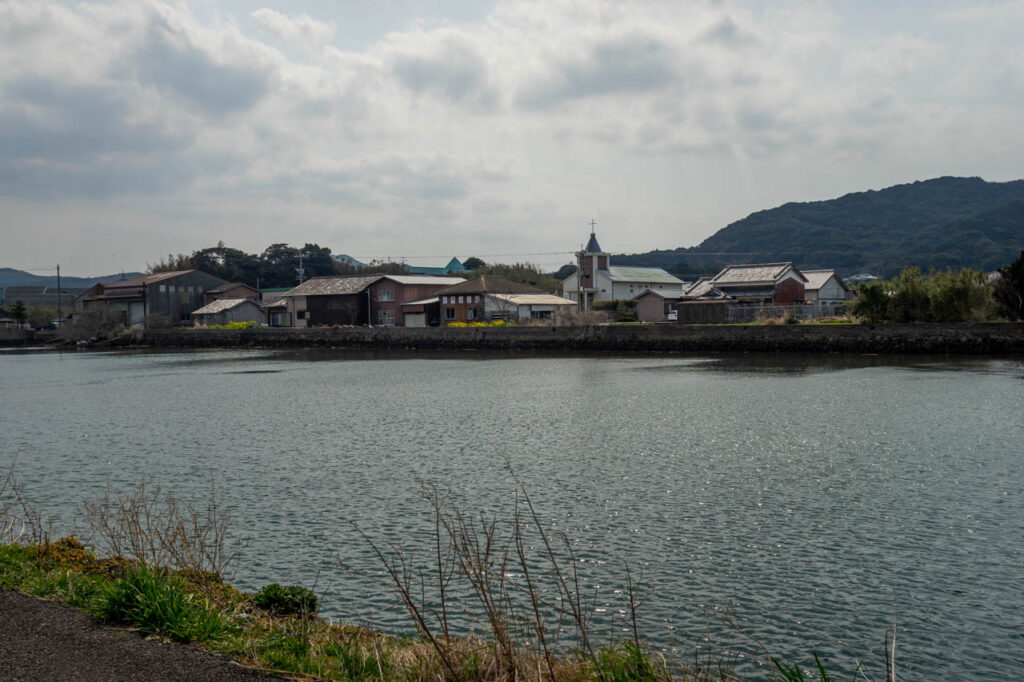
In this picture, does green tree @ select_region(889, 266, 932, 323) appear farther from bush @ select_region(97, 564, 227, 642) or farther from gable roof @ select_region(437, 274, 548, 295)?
bush @ select_region(97, 564, 227, 642)

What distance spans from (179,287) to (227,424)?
66702 millimetres

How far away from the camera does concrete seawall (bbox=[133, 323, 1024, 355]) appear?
37156 millimetres

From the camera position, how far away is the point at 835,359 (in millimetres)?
37000

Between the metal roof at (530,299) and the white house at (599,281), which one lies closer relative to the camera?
the metal roof at (530,299)

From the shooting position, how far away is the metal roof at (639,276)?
247 feet

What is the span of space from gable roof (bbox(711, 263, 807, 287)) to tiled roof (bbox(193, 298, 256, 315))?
1844 inches

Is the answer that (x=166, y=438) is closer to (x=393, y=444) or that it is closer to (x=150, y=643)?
(x=393, y=444)

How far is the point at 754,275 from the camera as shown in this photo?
60.8m

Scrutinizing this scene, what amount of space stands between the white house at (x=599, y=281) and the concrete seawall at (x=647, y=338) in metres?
20.0

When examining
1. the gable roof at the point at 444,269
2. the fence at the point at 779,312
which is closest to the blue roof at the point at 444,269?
the gable roof at the point at 444,269

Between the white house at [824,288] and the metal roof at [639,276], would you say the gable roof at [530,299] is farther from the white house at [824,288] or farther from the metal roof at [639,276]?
the white house at [824,288]

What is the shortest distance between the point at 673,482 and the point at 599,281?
63819 millimetres

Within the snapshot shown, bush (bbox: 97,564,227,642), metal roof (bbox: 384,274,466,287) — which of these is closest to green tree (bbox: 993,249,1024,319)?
bush (bbox: 97,564,227,642)

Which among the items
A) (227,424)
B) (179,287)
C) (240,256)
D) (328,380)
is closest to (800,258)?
(240,256)
